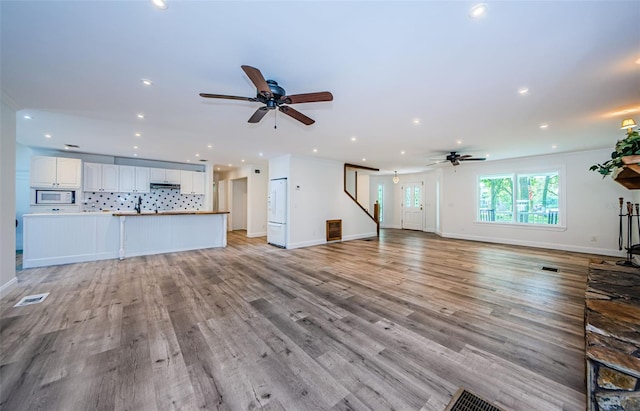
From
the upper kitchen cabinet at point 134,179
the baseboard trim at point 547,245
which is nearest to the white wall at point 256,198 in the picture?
the upper kitchen cabinet at point 134,179

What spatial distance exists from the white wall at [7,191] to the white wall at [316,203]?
4.94 metres

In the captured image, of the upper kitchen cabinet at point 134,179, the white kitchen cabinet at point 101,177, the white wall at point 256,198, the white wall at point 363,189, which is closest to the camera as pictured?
the white kitchen cabinet at point 101,177

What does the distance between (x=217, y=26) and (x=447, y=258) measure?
19.4 ft

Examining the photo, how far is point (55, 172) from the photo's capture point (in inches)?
239

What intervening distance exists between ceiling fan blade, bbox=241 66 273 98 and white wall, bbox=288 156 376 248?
14.3 ft

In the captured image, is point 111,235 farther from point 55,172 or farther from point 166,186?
point 166,186

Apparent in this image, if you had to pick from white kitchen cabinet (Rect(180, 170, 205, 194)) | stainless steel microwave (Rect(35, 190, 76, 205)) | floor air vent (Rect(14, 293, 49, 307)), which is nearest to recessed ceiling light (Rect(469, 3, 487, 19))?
floor air vent (Rect(14, 293, 49, 307))

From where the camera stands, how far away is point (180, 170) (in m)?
8.08

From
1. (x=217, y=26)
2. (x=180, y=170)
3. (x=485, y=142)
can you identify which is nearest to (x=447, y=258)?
(x=485, y=142)

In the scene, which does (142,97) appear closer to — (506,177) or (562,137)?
(562,137)

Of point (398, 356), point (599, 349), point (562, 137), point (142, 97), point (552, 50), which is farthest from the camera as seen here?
point (562, 137)

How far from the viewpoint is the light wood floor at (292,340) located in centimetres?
161

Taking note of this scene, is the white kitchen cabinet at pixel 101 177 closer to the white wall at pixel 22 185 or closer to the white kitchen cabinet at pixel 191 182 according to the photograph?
the white wall at pixel 22 185

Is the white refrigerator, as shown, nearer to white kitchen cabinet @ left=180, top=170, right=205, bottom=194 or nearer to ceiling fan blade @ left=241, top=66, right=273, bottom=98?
white kitchen cabinet @ left=180, top=170, right=205, bottom=194
